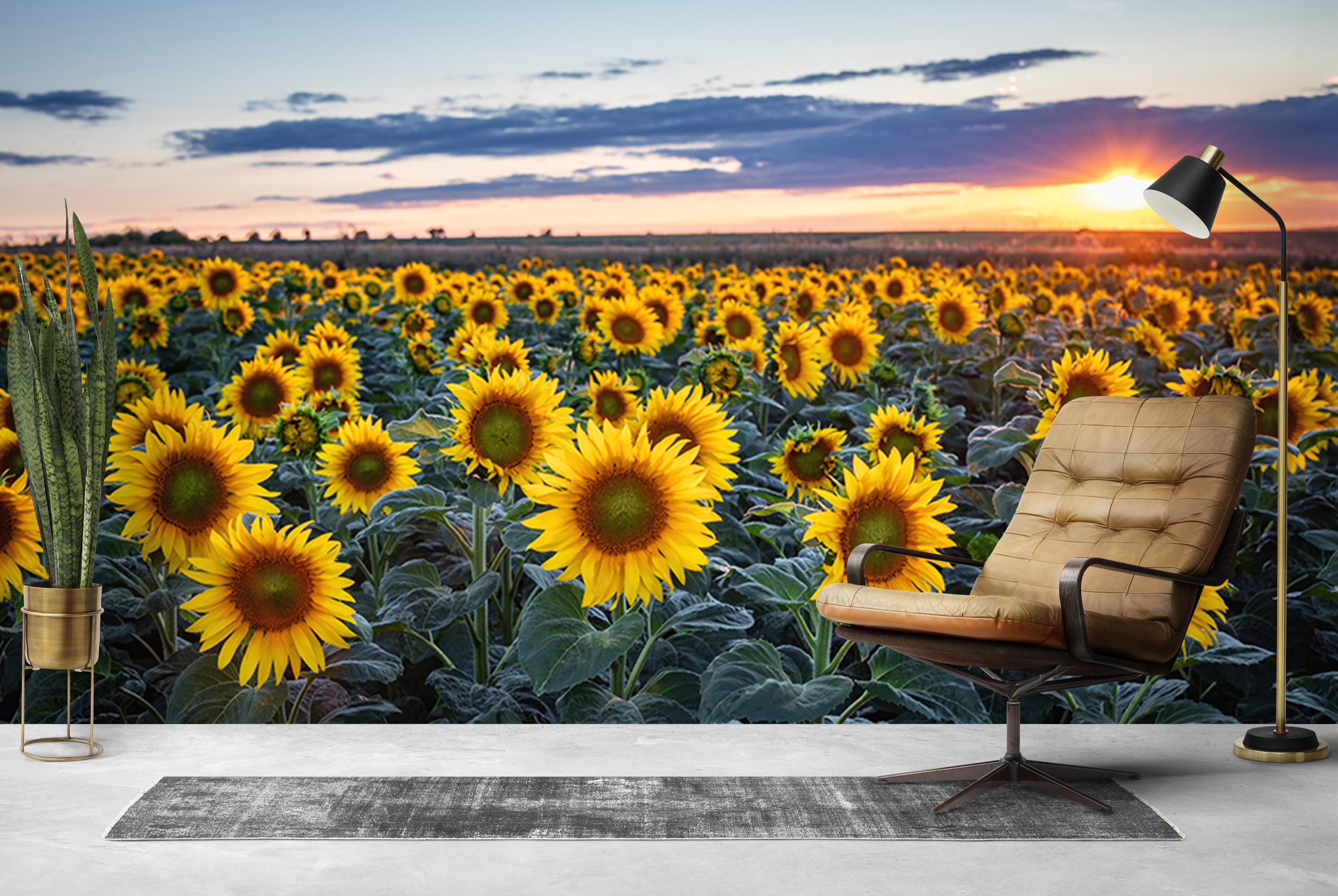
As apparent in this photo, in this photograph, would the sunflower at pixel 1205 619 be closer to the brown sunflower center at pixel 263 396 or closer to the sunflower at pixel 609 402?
the sunflower at pixel 609 402

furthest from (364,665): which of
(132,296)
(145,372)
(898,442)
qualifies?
(132,296)

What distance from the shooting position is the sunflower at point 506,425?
315 cm

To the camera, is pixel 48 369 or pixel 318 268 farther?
pixel 318 268

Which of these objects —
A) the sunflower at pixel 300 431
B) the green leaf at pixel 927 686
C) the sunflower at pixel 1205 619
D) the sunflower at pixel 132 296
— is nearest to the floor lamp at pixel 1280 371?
the sunflower at pixel 1205 619

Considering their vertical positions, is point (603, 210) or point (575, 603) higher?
point (603, 210)

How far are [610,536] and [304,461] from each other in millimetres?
909

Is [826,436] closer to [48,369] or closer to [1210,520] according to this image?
[1210,520]

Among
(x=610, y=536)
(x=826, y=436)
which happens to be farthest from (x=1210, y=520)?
(x=610, y=536)

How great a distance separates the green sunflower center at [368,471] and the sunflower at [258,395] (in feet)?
2.33

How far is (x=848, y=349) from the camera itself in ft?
15.9

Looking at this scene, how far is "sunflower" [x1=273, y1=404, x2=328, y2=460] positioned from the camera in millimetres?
3262

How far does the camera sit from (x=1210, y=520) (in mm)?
2846

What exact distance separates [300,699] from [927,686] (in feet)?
4.66

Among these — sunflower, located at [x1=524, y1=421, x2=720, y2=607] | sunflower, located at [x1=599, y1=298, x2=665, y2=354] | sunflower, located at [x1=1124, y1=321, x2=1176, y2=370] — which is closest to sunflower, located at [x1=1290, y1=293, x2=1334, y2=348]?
sunflower, located at [x1=1124, y1=321, x2=1176, y2=370]
